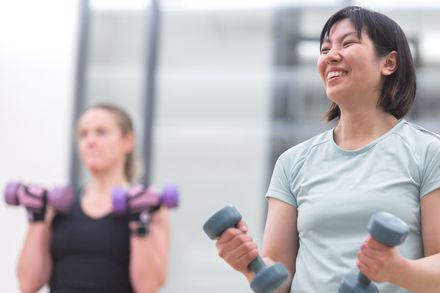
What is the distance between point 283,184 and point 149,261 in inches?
32.4

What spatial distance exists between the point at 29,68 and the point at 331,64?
12.1 feet

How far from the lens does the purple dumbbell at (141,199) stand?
205 cm

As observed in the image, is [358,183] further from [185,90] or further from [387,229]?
[185,90]

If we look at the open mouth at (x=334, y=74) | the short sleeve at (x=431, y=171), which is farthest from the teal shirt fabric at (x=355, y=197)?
the open mouth at (x=334, y=74)

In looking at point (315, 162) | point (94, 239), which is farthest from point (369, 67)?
point (94, 239)

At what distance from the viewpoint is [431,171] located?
44.7 inches

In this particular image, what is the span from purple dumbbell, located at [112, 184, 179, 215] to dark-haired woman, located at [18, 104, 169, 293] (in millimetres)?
37

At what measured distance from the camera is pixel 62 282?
201 cm

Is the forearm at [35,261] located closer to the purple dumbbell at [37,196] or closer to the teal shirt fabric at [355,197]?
the purple dumbbell at [37,196]

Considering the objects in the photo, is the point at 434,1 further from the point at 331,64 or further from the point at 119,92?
the point at 331,64

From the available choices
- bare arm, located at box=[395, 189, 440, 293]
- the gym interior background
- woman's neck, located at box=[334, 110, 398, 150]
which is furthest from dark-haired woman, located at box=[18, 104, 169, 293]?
the gym interior background

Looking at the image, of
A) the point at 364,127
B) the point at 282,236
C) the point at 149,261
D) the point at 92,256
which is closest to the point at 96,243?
the point at 92,256

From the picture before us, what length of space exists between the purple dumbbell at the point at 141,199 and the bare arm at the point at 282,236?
0.84m

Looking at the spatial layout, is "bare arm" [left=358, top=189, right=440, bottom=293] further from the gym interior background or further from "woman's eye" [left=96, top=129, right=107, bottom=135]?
the gym interior background
